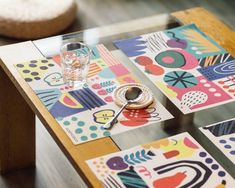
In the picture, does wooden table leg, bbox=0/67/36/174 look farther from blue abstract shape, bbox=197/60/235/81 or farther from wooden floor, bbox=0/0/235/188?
blue abstract shape, bbox=197/60/235/81

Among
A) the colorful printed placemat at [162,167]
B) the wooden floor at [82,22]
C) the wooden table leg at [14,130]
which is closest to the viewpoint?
the colorful printed placemat at [162,167]

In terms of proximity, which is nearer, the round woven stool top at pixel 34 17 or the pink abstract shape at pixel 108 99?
the pink abstract shape at pixel 108 99

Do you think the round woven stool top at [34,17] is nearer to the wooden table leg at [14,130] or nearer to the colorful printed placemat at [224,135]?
the wooden table leg at [14,130]

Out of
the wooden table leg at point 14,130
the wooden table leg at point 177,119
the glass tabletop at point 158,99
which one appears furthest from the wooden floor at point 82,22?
the wooden table leg at point 177,119

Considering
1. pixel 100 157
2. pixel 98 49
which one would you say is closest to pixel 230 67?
pixel 98 49

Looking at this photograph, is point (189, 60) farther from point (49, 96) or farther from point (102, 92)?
point (49, 96)

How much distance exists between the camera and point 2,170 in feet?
6.96

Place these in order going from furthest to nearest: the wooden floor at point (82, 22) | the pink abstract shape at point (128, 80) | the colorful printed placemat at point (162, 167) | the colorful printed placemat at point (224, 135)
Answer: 1. the wooden floor at point (82, 22)
2. the pink abstract shape at point (128, 80)
3. the colorful printed placemat at point (224, 135)
4. the colorful printed placemat at point (162, 167)

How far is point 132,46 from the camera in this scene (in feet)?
6.17

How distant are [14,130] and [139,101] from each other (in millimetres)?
618

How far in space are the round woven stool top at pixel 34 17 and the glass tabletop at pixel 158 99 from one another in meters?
0.84

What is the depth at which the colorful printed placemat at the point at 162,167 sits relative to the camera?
137 cm

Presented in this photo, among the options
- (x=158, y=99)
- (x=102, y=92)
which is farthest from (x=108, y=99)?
(x=158, y=99)

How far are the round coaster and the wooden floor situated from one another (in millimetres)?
546
